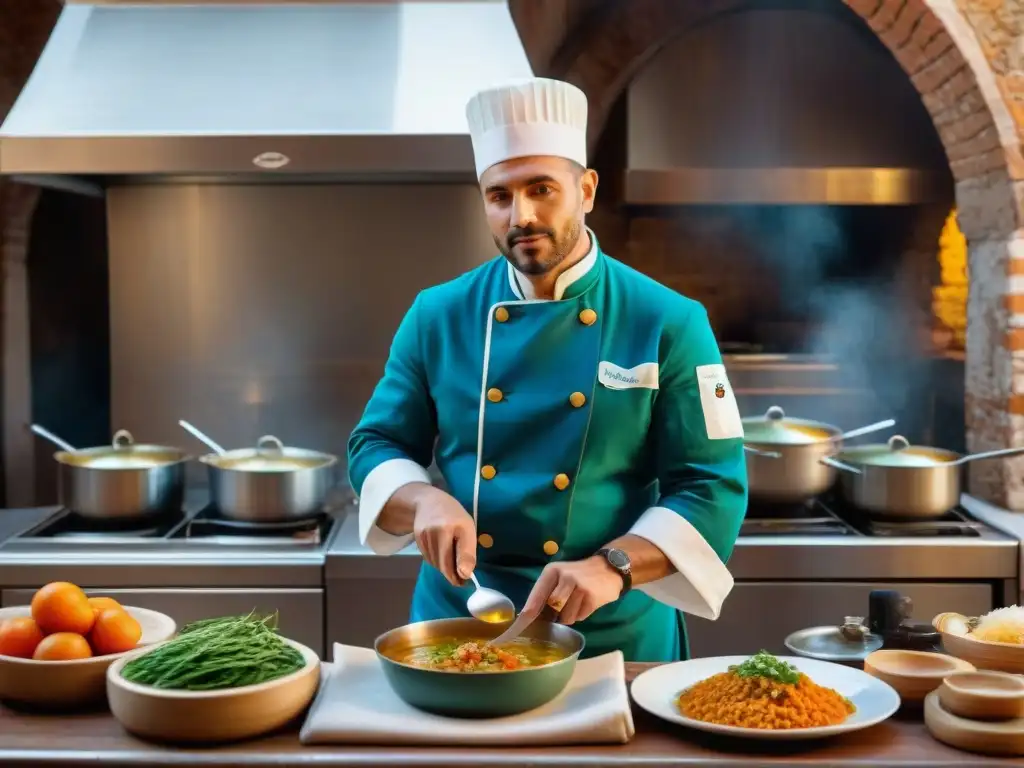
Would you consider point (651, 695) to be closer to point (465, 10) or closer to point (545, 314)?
point (545, 314)

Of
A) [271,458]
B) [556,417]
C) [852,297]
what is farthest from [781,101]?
[556,417]

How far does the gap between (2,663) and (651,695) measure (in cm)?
92

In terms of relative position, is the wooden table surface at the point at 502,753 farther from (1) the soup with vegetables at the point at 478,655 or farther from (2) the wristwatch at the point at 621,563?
(2) the wristwatch at the point at 621,563

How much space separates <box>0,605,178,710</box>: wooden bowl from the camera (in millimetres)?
1689

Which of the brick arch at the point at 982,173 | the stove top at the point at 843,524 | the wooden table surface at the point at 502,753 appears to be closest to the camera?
the wooden table surface at the point at 502,753

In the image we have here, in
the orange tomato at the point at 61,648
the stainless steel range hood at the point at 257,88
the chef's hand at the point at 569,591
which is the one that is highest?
the stainless steel range hood at the point at 257,88

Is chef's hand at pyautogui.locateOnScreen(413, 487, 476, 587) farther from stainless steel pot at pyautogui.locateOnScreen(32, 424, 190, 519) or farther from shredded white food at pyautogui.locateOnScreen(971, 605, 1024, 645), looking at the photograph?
stainless steel pot at pyautogui.locateOnScreen(32, 424, 190, 519)

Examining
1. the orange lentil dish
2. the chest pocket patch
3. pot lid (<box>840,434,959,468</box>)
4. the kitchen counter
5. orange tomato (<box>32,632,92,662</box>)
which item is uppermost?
the chest pocket patch

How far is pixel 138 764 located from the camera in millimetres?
1521

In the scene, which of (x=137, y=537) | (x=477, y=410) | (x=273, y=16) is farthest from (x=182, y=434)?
(x=477, y=410)

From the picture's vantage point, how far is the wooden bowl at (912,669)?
1.74m

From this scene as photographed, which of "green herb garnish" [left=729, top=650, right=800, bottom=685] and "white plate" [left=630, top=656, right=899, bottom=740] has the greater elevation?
"green herb garnish" [left=729, top=650, right=800, bottom=685]

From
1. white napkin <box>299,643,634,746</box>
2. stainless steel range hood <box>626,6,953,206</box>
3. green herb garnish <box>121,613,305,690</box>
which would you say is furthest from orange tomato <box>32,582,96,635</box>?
stainless steel range hood <box>626,6,953,206</box>

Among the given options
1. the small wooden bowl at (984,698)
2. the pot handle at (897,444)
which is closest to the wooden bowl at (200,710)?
the small wooden bowl at (984,698)
